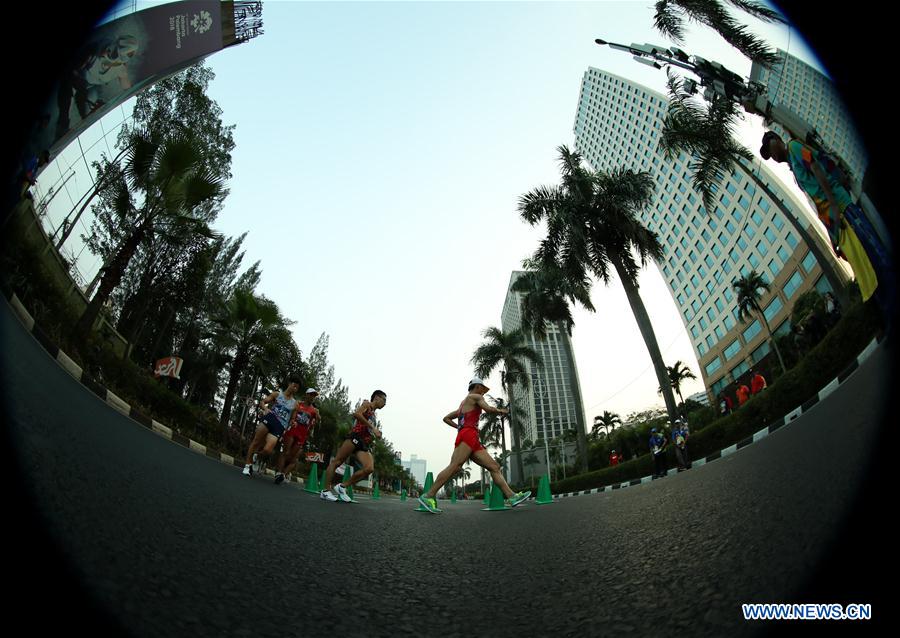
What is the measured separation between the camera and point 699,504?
2.17 metres

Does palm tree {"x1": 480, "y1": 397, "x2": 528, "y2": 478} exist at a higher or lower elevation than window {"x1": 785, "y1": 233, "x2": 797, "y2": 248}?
higher

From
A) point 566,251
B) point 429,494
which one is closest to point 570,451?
point 566,251

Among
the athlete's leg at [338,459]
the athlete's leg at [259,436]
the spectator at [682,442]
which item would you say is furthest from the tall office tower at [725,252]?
the spectator at [682,442]

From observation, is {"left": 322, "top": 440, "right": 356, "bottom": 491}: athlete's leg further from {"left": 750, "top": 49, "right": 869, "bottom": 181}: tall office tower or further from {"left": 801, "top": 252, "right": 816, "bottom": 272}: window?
→ {"left": 750, "top": 49, "right": 869, "bottom": 181}: tall office tower

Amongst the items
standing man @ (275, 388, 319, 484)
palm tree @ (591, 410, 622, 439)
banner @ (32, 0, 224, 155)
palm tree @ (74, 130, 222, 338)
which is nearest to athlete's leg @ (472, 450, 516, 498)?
standing man @ (275, 388, 319, 484)

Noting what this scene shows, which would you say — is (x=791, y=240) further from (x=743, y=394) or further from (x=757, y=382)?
(x=743, y=394)

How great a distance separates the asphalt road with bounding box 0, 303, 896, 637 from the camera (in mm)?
696

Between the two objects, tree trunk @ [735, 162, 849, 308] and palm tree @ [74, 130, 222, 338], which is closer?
tree trunk @ [735, 162, 849, 308]

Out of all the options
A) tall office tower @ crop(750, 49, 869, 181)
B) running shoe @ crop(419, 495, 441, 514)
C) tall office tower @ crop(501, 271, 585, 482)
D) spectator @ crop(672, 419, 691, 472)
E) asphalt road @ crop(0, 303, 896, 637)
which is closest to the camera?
asphalt road @ crop(0, 303, 896, 637)

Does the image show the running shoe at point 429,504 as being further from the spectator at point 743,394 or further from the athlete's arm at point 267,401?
the athlete's arm at point 267,401

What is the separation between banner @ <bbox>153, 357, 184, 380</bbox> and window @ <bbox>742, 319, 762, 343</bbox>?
10.6ft

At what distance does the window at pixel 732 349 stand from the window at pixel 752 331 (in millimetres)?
125

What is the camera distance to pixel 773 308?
1.64 m

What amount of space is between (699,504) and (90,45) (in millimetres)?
3018
